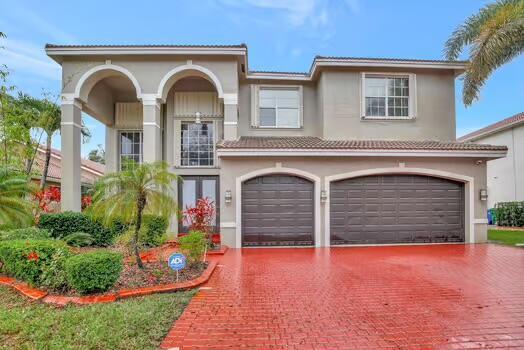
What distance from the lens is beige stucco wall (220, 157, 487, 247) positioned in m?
11.9

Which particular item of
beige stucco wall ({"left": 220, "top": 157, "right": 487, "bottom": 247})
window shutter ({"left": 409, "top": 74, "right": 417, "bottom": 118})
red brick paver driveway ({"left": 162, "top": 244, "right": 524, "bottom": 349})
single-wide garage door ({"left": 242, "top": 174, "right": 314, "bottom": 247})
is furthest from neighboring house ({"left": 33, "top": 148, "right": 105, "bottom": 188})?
window shutter ({"left": 409, "top": 74, "right": 417, "bottom": 118})

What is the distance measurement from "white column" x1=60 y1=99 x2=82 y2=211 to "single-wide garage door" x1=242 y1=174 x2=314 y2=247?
22.6ft

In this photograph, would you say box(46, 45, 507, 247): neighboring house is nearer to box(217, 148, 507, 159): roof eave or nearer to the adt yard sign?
box(217, 148, 507, 159): roof eave

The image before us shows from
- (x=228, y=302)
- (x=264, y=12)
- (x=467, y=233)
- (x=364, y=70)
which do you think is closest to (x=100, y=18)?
(x=264, y=12)

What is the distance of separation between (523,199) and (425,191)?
12690 millimetres

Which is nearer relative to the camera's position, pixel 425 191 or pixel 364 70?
pixel 425 191

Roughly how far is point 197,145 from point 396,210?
29.6 ft

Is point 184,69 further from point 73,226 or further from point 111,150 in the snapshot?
point 73,226

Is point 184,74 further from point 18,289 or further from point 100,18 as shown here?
point 18,289

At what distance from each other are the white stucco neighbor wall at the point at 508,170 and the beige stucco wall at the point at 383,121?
9388 mm

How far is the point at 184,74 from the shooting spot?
538 inches

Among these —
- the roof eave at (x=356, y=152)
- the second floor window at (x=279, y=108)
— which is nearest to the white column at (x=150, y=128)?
the roof eave at (x=356, y=152)

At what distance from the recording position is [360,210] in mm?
12359

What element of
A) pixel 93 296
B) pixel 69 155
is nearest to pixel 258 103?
pixel 69 155
